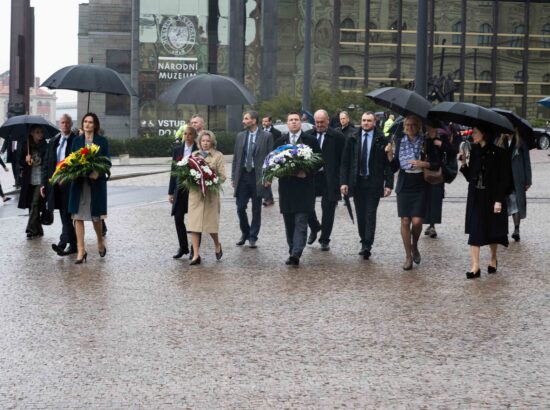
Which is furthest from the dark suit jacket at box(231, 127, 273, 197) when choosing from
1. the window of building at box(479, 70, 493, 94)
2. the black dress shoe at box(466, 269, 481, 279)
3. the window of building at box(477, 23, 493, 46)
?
the window of building at box(477, 23, 493, 46)

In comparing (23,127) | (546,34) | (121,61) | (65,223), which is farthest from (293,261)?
(546,34)

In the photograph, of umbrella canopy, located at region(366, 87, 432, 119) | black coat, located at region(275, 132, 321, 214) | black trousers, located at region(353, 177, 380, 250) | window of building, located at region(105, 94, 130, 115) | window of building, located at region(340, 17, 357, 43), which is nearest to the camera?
umbrella canopy, located at region(366, 87, 432, 119)

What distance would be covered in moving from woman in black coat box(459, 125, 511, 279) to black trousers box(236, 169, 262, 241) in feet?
11.5

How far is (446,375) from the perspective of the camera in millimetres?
Answer: 7465

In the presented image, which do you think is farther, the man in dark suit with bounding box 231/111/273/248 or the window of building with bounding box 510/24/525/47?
the window of building with bounding box 510/24/525/47

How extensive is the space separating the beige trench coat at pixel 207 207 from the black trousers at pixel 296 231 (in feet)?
2.60

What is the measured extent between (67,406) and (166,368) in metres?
1.10

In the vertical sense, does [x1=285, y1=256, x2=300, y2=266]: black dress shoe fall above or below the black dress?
below

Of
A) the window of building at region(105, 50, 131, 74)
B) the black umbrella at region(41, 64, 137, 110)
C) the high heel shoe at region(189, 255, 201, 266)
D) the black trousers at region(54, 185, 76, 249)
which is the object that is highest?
the window of building at region(105, 50, 131, 74)

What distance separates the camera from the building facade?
64.2 m

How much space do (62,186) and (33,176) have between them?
2464 mm

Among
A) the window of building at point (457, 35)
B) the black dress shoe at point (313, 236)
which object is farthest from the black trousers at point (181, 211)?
the window of building at point (457, 35)

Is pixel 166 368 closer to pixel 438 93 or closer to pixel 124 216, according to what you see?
pixel 124 216

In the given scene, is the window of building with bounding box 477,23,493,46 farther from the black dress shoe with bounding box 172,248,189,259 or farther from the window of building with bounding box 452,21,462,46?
the black dress shoe with bounding box 172,248,189,259
